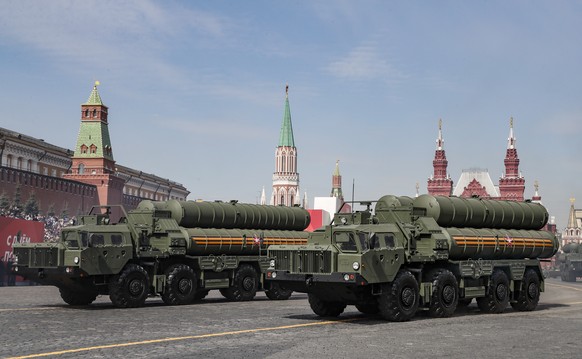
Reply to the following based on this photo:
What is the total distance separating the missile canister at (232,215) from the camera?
26094 millimetres

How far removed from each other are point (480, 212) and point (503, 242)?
111cm

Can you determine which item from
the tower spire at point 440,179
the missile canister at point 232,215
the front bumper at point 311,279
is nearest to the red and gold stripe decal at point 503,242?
the front bumper at point 311,279

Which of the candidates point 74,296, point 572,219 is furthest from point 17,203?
point 572,219

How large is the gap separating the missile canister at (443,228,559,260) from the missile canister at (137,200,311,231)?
846cm

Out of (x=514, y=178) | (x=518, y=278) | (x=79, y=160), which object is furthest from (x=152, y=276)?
(x=514, y=178)

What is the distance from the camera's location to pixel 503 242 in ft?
76.4

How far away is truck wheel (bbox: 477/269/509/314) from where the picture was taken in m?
22.8

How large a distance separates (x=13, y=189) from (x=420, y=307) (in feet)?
232

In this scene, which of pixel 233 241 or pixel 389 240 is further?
pixel 233 241

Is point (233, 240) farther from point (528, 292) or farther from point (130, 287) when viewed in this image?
point (528, 292)

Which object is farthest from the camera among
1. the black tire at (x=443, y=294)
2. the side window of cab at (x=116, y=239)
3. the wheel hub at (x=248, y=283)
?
the wheel hub at (x=248, y=283)

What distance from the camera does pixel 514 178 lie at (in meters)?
144

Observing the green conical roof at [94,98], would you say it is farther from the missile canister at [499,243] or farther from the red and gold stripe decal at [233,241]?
the missile canister at [499,243]

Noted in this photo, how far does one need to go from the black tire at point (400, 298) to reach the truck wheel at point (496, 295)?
3.78m
